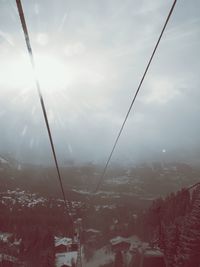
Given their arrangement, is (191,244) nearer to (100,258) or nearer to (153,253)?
(153,253)

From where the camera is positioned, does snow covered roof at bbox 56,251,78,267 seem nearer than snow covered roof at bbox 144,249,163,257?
No

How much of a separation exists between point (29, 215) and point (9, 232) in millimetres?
26935

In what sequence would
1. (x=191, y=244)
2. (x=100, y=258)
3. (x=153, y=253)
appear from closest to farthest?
1. (x=153, y=253)
2. (x=191, y=244)
3. (x=100, y=258)

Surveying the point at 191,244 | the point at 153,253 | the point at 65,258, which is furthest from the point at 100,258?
the point at 153,253

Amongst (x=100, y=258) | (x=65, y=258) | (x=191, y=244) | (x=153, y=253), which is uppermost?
(x=153, y=253)

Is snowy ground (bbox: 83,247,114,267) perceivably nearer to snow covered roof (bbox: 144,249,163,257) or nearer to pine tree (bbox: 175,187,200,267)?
pine tree (bbox: 175,187,200,267)

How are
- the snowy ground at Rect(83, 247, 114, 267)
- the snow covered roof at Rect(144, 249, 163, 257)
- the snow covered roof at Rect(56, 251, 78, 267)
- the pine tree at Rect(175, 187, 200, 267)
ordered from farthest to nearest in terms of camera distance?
the snow covered roof at Rect(56, 251, 78, 267)
the snowy ground at Rect(83, 247, 114, 267)
the pine tree at Rect(175, 187, 200, 267)
the snow covered roof at Rect(144, 249, 163, 257)

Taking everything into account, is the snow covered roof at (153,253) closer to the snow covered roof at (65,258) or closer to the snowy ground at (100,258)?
the snowy ground at (100,258)

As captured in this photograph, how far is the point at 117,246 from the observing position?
315ft

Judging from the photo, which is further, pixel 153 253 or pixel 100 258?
pixel 100 258

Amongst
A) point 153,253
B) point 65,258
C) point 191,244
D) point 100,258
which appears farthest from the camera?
point 100,258

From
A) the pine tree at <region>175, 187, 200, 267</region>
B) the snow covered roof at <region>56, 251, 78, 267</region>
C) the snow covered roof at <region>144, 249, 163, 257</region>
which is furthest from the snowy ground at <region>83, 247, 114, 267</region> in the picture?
the snow covered roof at <region>144, 249, 163, 257</region>

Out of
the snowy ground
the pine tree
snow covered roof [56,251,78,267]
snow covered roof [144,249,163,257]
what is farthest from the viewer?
snow covered roof [56,251,78,267]

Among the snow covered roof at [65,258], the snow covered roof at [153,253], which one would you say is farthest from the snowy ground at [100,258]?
the snow covered roof at [153,253]
